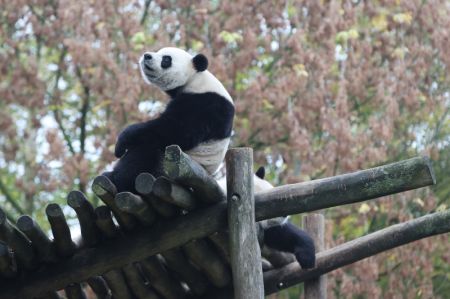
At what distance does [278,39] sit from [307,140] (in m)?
1.74

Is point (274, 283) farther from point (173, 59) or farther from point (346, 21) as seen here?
point (346, 21)

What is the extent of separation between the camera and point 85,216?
5.84 meters

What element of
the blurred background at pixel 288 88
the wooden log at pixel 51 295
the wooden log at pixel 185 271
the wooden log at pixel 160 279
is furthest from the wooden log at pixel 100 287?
the blurred background at pixel 288 88

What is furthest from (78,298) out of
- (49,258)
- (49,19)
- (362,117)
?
(362,117)

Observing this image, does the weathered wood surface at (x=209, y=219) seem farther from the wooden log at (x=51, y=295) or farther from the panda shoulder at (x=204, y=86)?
the panda shoulder at (x=204, y=86)

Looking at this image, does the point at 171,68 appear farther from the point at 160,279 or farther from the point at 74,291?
the point at 74,291

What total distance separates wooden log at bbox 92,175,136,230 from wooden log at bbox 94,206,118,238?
0.04m

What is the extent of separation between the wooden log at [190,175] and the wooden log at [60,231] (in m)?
0.81

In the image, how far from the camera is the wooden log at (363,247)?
20.5ft

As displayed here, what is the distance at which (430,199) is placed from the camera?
477 inches

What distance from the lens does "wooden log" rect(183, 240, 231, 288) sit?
20.9 feet

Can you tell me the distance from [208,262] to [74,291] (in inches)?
39.6

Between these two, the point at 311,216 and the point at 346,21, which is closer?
the point at 311,216

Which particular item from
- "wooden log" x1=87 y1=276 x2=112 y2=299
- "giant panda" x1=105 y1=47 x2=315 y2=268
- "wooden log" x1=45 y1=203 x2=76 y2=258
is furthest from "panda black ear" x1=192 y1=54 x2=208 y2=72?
"wooden log" x1=87 y1=276 x2=112 y2=299
